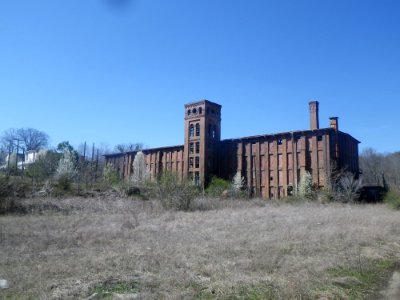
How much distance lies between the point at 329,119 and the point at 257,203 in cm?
1322

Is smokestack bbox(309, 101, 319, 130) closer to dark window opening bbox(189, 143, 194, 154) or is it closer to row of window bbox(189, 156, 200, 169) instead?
row of window bbox(189, 156, 200, 169)

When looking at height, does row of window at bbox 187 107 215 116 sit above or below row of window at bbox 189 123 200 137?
above

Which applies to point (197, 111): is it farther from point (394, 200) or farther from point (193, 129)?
point (394, 200)

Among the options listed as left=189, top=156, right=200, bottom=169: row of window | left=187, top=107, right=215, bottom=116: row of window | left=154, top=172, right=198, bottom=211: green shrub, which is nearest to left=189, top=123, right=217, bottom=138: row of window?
left=187, top=107, right=215, bottom=116: row of window

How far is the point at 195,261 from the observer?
8102 millimetres

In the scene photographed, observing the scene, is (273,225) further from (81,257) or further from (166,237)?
(81,257)

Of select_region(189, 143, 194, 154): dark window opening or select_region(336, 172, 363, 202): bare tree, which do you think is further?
select_region(189, 143, 194, 154): dark window opening

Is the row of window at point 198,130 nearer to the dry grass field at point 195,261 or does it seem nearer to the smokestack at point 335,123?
the smokestack at point 335,123

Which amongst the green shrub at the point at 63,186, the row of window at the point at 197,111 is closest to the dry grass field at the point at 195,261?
the green shrub at the point at 63,186

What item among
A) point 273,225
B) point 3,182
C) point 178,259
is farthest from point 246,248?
point 3,182

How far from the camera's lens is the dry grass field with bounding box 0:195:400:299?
19.8 feet

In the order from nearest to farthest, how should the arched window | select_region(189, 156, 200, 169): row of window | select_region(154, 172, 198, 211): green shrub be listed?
select_region(154, 172, 198, 211): green shrub < select_region(189, 156, 200, 169): row of window < the arched window

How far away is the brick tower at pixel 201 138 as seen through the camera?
4369cm

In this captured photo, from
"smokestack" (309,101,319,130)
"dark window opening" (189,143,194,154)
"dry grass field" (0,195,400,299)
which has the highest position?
"smokestack" (309,101,319,130)
